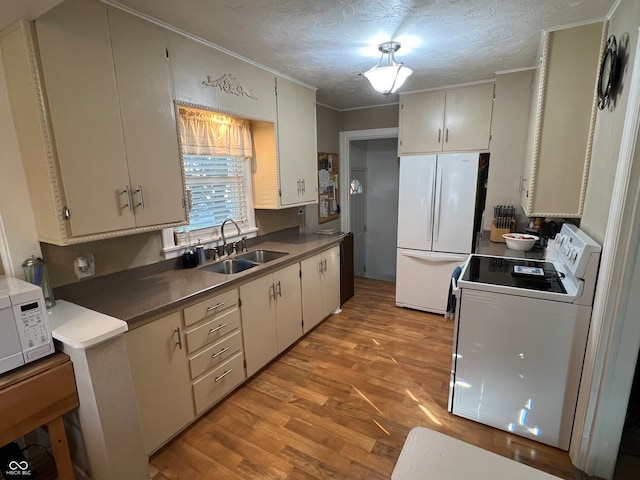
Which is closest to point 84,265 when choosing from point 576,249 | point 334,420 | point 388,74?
point 334,420

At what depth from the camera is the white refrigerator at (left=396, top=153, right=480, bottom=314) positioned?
10.7 ft

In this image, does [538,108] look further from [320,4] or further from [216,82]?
[216,82]

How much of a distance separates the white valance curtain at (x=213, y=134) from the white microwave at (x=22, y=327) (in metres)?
1.34

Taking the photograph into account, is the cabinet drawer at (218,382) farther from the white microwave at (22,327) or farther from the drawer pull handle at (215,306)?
→ the white microwave at (22,327)

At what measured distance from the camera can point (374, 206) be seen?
522 cm

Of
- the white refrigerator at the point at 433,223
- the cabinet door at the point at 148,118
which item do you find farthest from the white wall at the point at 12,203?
the white refrigerator at the point at 433,223

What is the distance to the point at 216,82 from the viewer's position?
2.24 meters

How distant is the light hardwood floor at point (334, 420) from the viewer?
176 cm

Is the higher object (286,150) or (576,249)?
(286,150)

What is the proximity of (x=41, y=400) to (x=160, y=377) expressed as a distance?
1.79 feet

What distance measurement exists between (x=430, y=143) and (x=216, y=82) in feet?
7.43

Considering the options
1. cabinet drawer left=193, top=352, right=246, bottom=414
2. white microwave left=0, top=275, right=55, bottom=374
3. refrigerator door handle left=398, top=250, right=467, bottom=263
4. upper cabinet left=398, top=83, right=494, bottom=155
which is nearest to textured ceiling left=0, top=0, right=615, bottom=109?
upper cabinet left=398, top=83, right=494, bottom=155

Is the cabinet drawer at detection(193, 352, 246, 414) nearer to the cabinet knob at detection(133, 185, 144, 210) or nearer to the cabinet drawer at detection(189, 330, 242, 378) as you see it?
the cabinet drawer at detection(189, 330, 242, 378)

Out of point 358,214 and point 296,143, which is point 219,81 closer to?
point 296,143
